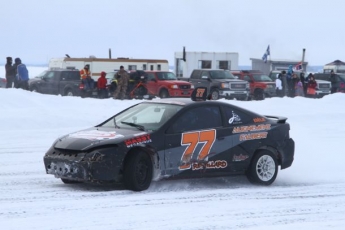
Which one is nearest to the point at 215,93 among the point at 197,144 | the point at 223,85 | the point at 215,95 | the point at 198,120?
the point at 215,95

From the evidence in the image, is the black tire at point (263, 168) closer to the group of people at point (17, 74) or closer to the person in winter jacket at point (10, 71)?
the group of people at point (17, 74)

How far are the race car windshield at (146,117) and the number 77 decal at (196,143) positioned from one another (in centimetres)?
42

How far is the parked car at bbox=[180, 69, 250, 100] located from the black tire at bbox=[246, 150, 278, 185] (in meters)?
23.1

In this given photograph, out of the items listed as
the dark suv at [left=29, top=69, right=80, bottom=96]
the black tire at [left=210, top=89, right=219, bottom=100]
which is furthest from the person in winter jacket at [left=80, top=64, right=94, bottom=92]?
the black tire at [left=210, top=89, right=219, bottom=100]

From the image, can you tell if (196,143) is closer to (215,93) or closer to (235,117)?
(235,117)

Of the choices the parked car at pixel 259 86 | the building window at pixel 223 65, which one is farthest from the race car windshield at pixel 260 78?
the building window at pixel 223 65

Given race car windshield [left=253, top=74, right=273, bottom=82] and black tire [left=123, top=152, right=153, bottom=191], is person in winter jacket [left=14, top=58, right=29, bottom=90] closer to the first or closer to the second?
race car windshield [left=253, top=74, right=273, bottom=82]

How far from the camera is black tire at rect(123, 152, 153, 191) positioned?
31.4ft

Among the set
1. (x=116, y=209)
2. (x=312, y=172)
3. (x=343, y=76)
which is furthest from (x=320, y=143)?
(x=343, y=76)

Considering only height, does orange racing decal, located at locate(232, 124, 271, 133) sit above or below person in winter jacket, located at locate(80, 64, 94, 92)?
below

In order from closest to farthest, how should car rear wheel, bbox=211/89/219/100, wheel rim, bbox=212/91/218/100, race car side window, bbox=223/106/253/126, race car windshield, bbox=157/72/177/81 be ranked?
race car side window, bbox=223/106/253/126 → wheel rim, bbox=212/91/218/100 → car rear wheel, bbox=211/89/219/100 → race car windshield, bbox=157/72/177/81

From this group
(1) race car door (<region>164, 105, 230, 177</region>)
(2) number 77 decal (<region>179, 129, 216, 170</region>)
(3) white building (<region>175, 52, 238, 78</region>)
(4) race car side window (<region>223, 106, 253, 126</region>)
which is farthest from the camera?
(3) white building (<region>175, 52, 238, 78</region>)

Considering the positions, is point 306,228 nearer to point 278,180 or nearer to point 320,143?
point 278,180

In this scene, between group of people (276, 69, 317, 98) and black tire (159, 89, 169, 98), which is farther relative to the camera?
group of people (276, 69, 317, 98)
